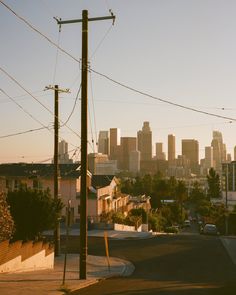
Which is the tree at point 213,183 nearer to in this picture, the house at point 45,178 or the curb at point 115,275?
the house at point 45,178

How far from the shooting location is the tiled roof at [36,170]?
63.5 meters

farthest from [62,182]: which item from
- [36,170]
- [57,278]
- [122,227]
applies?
[57,278]

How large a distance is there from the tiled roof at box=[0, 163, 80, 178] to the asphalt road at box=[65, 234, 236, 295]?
19.0m

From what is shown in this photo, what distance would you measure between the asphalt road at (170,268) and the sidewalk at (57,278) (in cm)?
64

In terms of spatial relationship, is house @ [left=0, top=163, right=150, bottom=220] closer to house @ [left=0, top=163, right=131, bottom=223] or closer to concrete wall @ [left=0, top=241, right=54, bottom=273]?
house @ [left=0, top=163, right=131, bottom=223]

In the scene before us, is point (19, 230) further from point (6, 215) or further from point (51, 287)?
point (51, 287)

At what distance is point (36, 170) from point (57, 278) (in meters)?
44.5

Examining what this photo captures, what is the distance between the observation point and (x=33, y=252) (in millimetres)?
25969

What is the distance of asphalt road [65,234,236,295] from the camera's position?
19.5 m

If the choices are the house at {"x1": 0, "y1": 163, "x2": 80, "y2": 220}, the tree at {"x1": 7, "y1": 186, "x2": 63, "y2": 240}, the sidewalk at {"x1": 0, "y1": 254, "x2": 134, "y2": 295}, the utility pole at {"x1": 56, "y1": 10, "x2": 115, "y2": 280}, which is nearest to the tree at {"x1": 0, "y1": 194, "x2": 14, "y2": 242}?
the sidewalk at {"x1": 0, "y1": 254, "x2": 134, "y2": 295}

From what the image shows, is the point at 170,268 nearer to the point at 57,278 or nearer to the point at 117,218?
the point at 57,278

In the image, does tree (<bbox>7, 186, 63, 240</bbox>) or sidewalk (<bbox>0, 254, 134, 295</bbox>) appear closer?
sidewalk (<bbox>0, 254, 134, 295</bbox>)

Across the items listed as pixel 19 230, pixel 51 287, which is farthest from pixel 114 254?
pixel 51 287

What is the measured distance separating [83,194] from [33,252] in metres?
6.10
